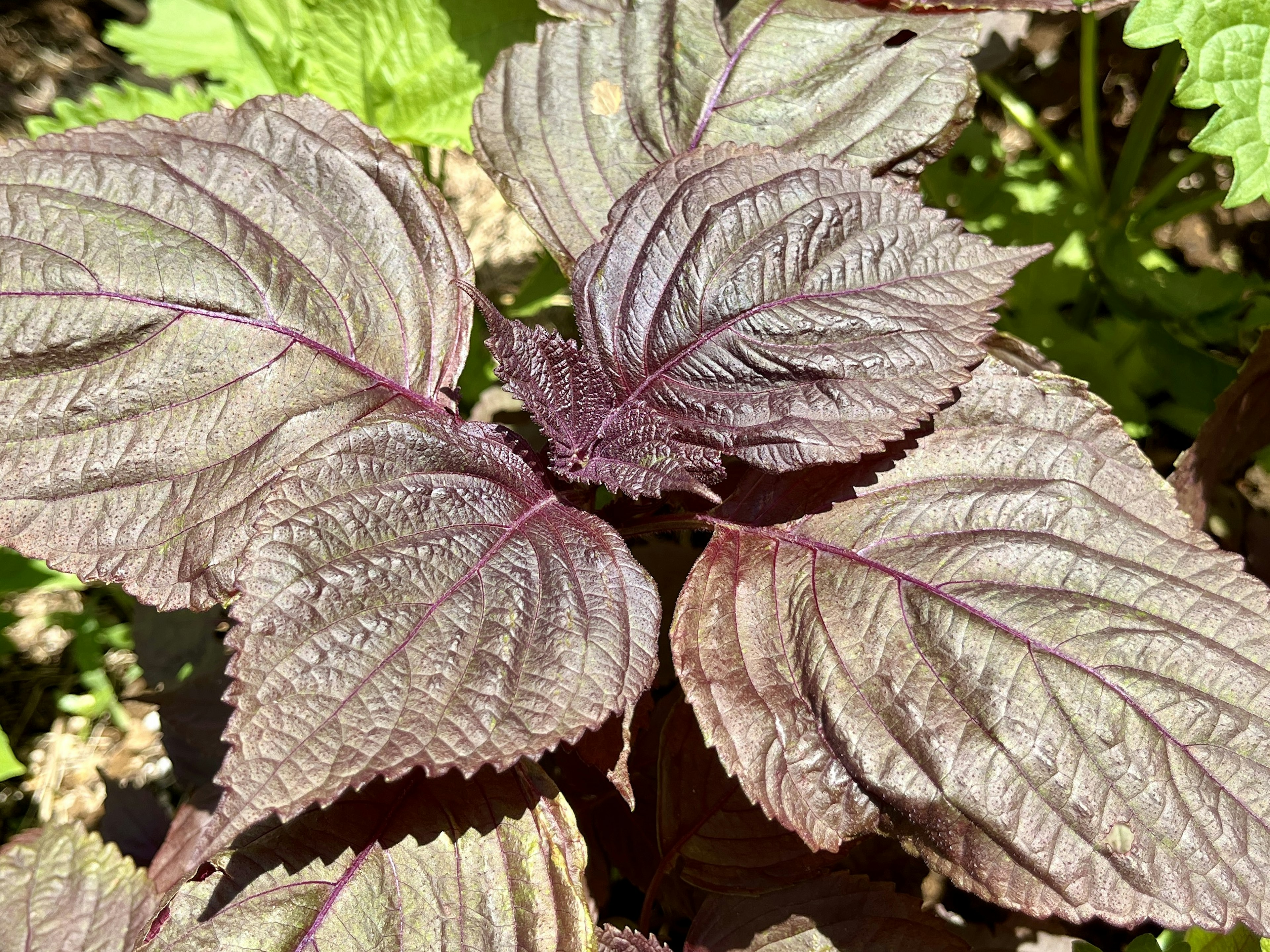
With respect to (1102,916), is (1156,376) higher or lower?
higher

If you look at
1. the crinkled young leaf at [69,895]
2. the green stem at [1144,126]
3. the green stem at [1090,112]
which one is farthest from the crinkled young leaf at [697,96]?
the crinkled young leaf at [69,895]

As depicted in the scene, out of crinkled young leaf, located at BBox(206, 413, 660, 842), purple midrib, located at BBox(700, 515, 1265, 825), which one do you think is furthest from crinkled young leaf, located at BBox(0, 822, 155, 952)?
purple midrib, located at BBox(700, 515, 1265, 825)

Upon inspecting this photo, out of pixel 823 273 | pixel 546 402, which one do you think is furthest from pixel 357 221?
pixel 823 273

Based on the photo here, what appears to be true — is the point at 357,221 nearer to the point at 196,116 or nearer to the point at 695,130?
the point at 196,116

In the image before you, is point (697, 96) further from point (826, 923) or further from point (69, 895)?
point (69, 895)

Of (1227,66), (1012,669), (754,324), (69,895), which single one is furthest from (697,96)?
(69,895)

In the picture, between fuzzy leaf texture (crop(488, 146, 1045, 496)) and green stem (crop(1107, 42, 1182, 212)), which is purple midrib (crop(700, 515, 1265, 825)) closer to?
fuzzy leaf texture (crop(488, 146, 1045, 496))
